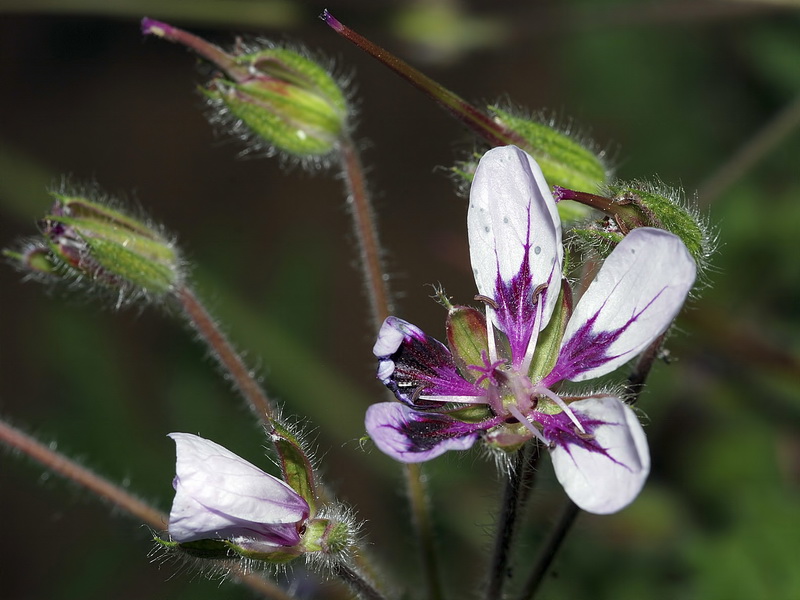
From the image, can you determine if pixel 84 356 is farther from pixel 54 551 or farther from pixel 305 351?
pixel 54 551

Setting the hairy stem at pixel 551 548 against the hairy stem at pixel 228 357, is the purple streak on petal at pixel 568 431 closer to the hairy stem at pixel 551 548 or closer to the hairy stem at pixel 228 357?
the hairy stem at pixel 551 548

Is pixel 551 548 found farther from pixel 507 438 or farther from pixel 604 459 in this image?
pixel 604 459

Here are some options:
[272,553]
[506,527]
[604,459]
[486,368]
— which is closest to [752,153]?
[486,368]

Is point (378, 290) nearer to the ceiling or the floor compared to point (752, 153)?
nearer to the floor

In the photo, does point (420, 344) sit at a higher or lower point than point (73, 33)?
lower

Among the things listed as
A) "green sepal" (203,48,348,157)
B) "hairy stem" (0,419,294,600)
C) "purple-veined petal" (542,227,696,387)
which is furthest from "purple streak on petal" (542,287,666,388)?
"green sepal" (203,48,348,157)

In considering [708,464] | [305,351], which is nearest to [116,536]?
[305,351]

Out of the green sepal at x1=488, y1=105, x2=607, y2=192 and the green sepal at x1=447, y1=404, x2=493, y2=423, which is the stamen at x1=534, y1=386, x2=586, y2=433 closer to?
the green sepal at x1=447, y1=404, x2=493, y2=423

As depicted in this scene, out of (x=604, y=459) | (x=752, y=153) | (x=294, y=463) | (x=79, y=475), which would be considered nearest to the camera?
(x=604, y=459)
